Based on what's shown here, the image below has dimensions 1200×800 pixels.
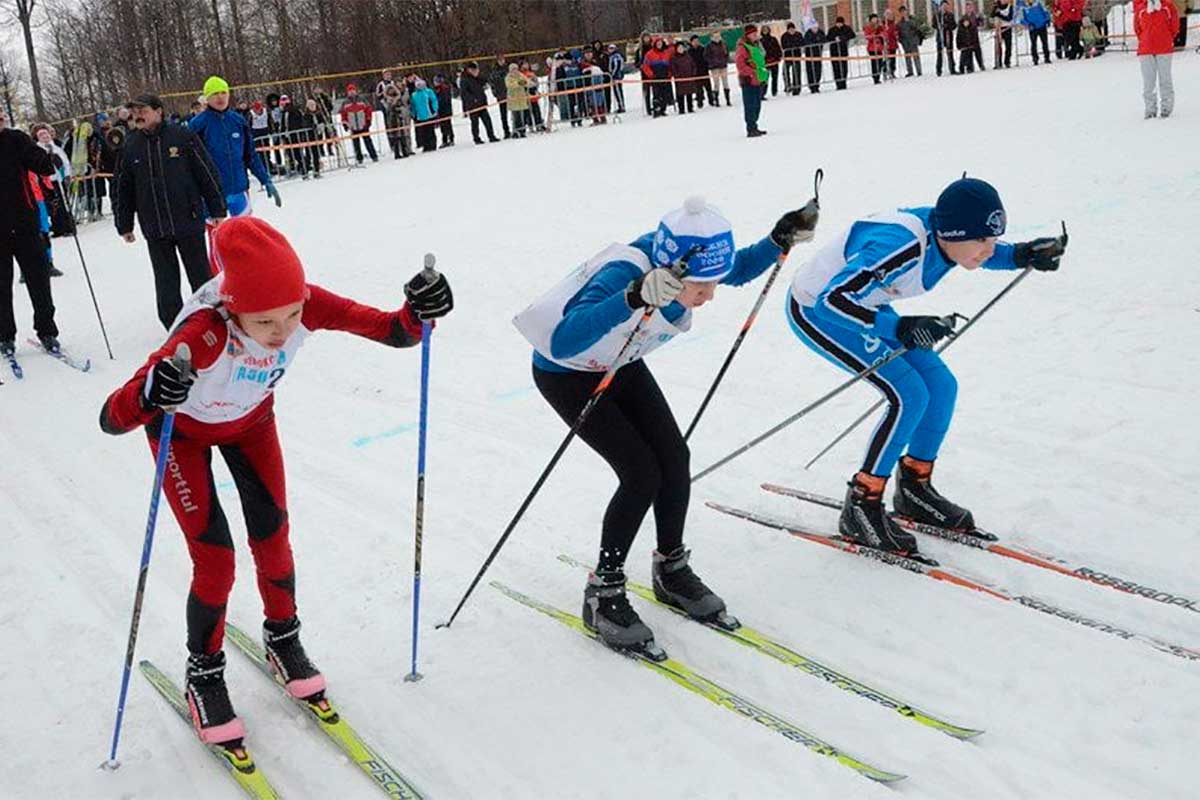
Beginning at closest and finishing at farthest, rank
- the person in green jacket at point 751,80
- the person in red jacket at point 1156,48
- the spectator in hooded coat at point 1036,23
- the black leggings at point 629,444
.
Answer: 1. the black leggings at point 629,444
2. the person in red jacket at point 1156,48
3. the person in green jacket at point 751,80
4. the spectator in hooded coat at point 1036,23

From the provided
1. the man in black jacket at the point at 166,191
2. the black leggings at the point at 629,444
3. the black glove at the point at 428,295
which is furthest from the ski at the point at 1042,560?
the man in black jacket at the point at 166,191

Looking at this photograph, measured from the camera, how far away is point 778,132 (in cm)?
1867

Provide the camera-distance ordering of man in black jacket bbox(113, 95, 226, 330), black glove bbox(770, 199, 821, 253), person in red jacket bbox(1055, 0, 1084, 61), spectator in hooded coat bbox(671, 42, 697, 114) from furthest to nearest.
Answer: spectator in hooded coat bbox(671, 42, 697, 114) < person in red jacket bbox(1055, 0, 1084, 61) < man in black jacket bbox(113, 95, 226, 330) < black glove bbox(770, 199, 821, 253)

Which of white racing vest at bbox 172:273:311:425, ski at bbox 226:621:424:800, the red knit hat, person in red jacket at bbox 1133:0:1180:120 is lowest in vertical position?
ski at bbox 226:621:424:800

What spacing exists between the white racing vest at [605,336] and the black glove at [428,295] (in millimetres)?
346

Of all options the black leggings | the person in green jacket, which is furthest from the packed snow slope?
the person in green jacket

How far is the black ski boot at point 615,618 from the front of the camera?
3920 millimetres

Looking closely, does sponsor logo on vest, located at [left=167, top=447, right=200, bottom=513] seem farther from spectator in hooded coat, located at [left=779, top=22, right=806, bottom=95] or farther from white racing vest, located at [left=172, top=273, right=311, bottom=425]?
spectator in hooded coat, located at [left=779, top=22, right=806, bottom=95]

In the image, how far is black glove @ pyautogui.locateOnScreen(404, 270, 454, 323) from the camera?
11.6 ft

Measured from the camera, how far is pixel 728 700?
3.58 meters

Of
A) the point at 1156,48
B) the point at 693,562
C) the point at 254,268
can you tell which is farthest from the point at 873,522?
the point at 1156,48

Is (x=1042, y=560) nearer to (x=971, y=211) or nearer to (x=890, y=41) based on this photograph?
(x=971, y=211)

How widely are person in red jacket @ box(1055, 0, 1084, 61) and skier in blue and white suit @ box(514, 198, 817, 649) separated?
76.3 feet

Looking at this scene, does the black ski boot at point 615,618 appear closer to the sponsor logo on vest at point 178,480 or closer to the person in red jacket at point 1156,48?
the sponsor logo on vest at point 178,480
